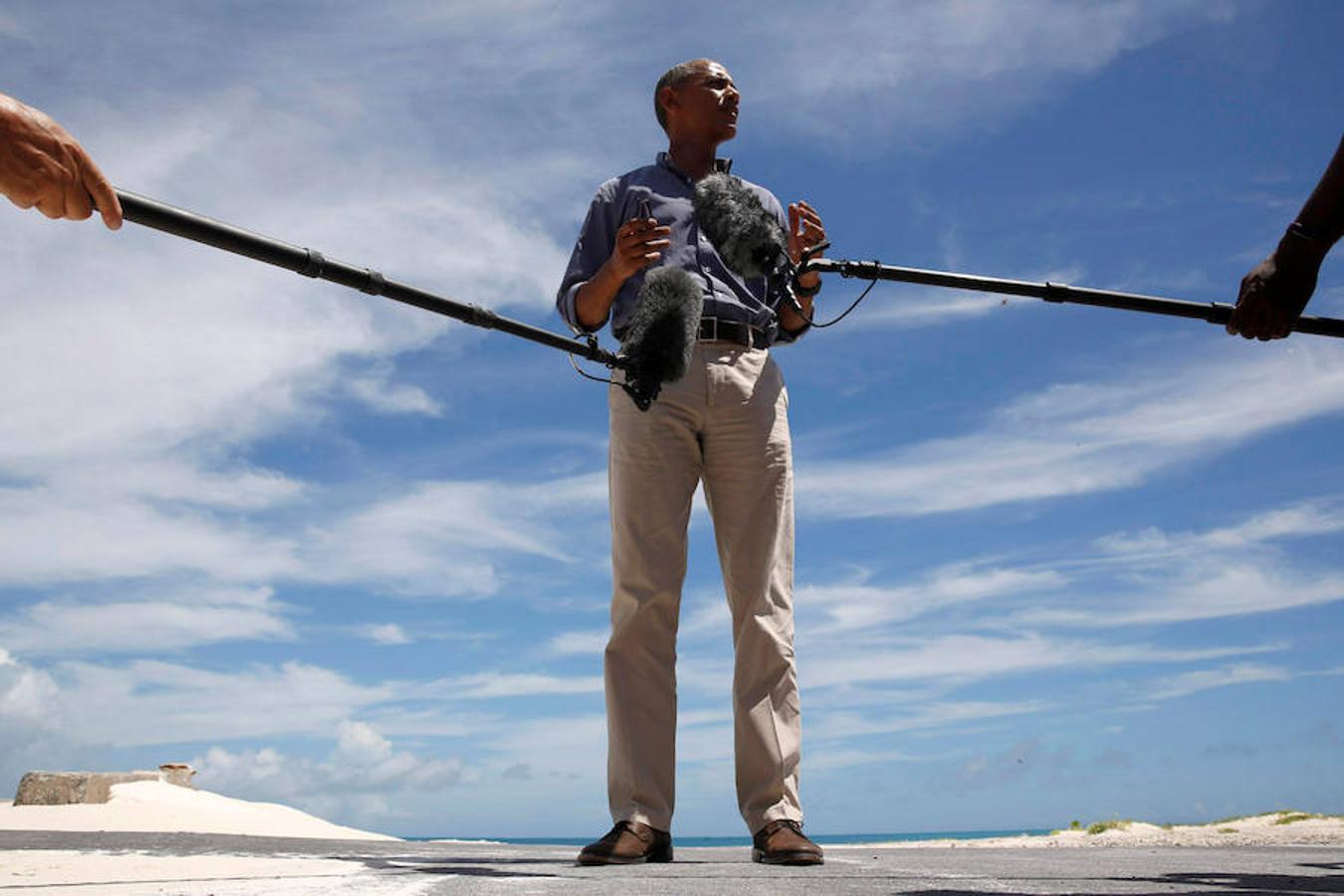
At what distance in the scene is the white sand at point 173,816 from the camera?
9641mm

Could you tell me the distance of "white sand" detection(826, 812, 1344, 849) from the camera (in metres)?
6.59

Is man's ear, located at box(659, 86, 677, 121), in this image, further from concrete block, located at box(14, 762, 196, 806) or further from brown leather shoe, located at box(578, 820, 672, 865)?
concrete block, located at box(14, 762, 196, 806)

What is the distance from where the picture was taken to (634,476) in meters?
4.41

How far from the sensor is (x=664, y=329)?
429 centimetres

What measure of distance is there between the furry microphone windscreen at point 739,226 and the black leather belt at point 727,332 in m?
0.21

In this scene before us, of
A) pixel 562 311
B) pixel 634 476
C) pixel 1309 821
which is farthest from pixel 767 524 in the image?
pixel 1309 821

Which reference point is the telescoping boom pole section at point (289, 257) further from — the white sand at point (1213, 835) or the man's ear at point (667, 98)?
the white sand at point (1213, 835)

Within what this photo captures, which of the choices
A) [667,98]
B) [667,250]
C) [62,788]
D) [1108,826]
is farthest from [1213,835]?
[62,788]

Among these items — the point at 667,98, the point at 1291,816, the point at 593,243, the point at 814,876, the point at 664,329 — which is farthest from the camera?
the point at 1291,816

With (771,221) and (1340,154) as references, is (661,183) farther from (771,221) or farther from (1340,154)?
(1340,154)

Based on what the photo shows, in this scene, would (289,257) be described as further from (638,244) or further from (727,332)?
(727,332)

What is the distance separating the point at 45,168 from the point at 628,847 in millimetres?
2819

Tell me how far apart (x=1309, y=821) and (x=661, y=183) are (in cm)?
670

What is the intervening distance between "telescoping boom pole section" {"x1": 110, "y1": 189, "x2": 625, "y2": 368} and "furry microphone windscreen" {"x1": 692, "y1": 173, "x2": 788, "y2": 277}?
3.02 feet
